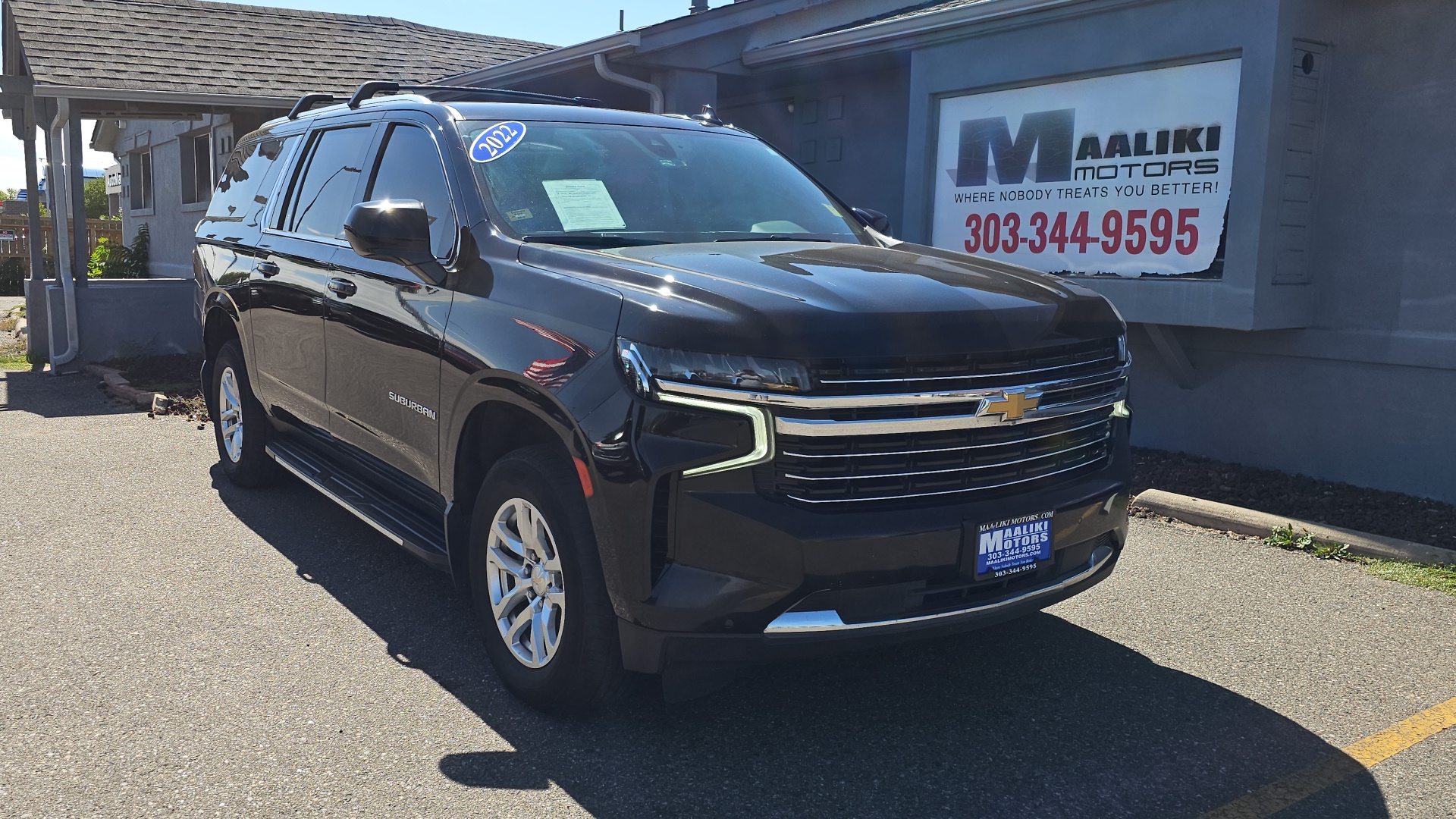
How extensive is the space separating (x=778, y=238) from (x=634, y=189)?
1.94 feet

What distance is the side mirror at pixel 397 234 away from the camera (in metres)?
4.10

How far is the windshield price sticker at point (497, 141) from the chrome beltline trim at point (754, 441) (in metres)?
1.78

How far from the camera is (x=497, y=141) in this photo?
4520 millimetres

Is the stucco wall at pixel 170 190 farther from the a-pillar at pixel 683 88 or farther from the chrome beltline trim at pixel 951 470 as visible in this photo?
the chrome beltline trim at pixel 951 470

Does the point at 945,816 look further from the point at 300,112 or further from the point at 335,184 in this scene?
the point at 300,112

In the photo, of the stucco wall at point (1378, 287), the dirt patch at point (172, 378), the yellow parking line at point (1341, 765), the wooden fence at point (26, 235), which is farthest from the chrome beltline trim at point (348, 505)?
the wooden fence at point (26, 235)

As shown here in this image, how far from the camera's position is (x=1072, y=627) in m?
4.73

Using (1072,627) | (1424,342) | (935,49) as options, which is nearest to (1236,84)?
(1424,342)

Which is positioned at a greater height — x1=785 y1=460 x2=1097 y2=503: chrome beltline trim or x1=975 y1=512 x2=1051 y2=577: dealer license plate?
x1=785 y1=460 x2=1097 y2=503: chrome beltline trim

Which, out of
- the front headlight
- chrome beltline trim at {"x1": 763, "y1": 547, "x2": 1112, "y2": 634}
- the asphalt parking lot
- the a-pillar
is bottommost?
the asphalt parking lot

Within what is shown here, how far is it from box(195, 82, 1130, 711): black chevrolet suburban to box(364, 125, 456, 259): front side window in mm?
14

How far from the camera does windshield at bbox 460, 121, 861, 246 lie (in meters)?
4.27

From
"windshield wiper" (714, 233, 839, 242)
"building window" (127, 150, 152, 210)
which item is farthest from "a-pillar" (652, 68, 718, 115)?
"building window" (127, 150, 152, 210)

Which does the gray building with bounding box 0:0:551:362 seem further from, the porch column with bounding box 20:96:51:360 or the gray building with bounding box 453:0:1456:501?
the gray building with bounding box 453:0:1456:501
